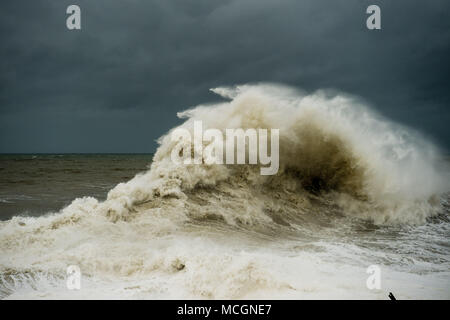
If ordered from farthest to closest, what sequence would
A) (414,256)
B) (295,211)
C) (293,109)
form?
(293,109) → (295,211) → (414,256)

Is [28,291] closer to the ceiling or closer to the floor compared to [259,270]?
closer to the floor

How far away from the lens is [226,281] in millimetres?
4301

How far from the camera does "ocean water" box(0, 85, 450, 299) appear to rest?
450 cm

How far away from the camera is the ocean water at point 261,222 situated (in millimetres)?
4500

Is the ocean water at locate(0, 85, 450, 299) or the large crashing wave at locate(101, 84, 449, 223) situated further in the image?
the large crashing wave at locate(101, 84, 449, 223)

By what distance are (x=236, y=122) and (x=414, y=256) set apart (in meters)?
6.27

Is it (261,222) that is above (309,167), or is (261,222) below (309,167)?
below

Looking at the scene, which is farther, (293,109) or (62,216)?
(293,109)

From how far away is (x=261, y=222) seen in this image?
8477 millimetres

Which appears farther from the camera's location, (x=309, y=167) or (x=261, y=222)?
(x=309, y=167)

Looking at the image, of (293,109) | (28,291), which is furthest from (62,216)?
(293,109)

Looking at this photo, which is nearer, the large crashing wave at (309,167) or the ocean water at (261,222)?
the ocean water at (261,222)
